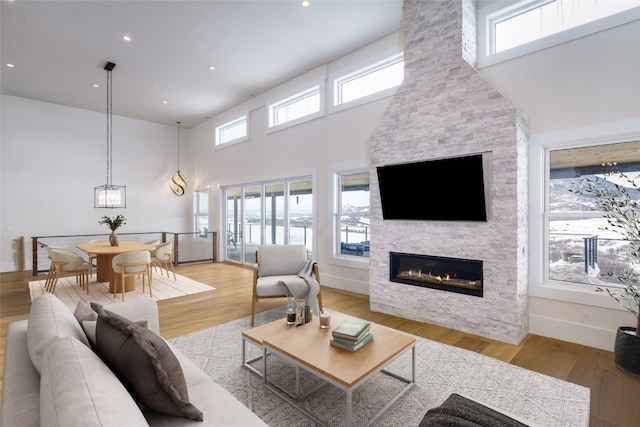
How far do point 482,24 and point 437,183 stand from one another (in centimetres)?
203

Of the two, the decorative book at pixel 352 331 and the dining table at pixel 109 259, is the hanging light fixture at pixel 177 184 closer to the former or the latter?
the dining table at pixel 109 259

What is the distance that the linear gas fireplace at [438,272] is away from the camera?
3547mm

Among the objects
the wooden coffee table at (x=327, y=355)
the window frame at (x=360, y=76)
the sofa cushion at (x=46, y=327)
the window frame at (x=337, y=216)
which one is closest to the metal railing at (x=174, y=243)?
the window frame at (x=337, y=216)

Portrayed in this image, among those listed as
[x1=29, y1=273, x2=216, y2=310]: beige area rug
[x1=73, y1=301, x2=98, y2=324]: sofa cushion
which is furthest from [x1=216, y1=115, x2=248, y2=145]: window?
[x1=73, y1=301, x2=98, y2=324]: sofa cushion

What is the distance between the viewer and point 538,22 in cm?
352

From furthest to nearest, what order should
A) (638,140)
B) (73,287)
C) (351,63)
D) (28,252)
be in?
(28,252) → (73,287) → (351,63) → (638,140)

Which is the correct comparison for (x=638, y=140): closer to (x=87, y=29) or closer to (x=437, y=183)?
(x=437, y=183)

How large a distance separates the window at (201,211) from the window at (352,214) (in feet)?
16.0

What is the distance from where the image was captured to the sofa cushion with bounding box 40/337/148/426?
811 mm

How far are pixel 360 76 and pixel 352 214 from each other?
2.29m

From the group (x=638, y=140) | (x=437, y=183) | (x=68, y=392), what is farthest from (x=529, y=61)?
(x=68, y=392)

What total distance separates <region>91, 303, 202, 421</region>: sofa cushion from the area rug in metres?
0.99

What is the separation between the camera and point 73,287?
17.9 ft

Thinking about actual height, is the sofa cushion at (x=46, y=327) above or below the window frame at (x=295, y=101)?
below
